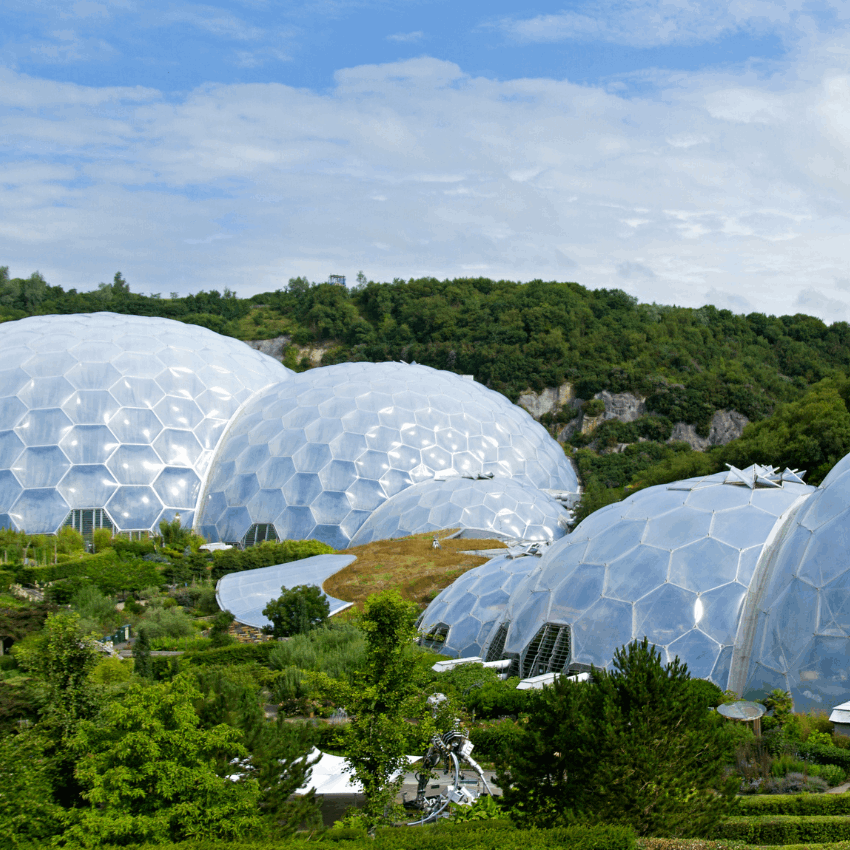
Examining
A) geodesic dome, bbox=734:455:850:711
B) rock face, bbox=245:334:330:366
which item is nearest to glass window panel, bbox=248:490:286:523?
geodesic dome, bbox=734:455:850:711

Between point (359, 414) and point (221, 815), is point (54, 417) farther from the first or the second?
point (221, 815)

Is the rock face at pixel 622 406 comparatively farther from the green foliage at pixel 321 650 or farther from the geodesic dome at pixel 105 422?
the green foliage at pixel 321 650

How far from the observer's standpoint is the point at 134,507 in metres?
32.7

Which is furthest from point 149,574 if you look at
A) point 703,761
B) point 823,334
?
point 823,334

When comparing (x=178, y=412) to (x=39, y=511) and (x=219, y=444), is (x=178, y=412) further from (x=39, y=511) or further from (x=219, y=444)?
(x=39, y=511)

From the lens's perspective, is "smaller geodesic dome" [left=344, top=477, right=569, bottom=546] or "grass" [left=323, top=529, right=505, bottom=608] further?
"smaller geodesic dome" [left=344, top=477, right=569, bottom=546]

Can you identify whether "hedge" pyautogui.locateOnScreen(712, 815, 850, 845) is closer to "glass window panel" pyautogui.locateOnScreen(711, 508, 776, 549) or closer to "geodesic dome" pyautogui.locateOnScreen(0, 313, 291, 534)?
"glass window panel" pyautogui.locateOnScreen(711, 508, 776, 549)

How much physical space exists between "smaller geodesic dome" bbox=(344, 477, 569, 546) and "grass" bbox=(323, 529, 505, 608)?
0.99 metres

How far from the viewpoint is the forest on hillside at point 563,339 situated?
5644 centimetres

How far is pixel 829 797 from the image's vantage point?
34.6 feet

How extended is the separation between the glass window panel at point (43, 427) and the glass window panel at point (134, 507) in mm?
3226

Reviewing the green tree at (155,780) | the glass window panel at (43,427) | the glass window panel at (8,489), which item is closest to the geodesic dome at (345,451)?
the glass window panel at (43,427)

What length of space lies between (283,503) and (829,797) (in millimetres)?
24484

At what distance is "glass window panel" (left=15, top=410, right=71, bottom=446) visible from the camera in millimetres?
32781
